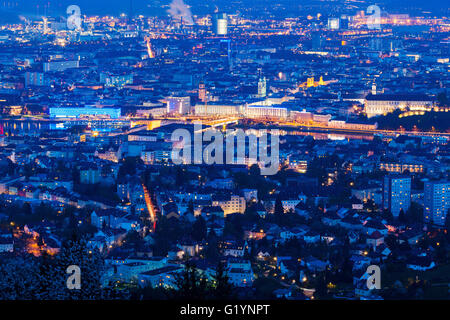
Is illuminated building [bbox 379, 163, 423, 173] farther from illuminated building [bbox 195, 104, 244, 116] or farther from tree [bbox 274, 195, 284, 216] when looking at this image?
illuminated building [bbox 195, 104, 244, 116]

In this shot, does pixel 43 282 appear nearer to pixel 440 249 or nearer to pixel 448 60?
pixel 440 249

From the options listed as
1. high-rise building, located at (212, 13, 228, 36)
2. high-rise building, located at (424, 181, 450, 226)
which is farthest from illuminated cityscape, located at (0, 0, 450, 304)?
high-rise building, located at (212, 13, 228, 36)

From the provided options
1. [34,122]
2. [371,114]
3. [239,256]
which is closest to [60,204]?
[239,256]

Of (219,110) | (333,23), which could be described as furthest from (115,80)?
(333,23)

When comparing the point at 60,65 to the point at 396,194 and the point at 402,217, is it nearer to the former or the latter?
the point at 396,194

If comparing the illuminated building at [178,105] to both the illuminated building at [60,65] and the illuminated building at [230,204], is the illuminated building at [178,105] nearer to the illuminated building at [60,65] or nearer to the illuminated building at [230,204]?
the illuminated building at [60,65]

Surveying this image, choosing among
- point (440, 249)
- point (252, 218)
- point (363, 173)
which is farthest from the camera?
point (363, 173)
